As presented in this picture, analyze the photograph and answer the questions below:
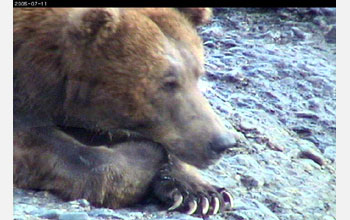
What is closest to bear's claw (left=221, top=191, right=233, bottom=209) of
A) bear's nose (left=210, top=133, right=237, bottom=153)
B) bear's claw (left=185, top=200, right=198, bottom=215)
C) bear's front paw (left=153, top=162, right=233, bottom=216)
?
bear's front paw (left=153, top=162, right=233, bottom=216)

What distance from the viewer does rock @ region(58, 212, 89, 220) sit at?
341 cm

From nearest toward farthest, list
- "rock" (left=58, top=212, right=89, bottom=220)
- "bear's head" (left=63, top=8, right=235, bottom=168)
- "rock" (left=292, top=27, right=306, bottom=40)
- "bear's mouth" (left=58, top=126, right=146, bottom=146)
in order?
"rock" (left=58, top=212, right=89, bottom=220) → "bear's head" (left=63, top=8, right=235, bottom=168) → "bear's mouth" (left=58, top=126, right=146, bottom=146) → "rock" (left=292, top=27, right=306, bottom=40)

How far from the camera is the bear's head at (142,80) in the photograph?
11.5 feet

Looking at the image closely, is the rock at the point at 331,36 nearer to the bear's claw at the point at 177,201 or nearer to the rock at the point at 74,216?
the bear's claw at the point at 177,201

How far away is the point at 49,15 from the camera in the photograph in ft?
11.7

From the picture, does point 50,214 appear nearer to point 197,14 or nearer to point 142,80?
point 142,80

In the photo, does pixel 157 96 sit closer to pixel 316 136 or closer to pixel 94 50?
pixel 94 50

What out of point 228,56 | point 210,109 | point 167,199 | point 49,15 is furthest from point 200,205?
point 49,15

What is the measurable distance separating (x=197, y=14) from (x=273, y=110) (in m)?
0.52

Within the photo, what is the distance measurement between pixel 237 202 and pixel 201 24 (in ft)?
2.39

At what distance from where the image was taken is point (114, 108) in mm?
3596

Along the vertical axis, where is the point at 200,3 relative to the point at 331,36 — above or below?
above

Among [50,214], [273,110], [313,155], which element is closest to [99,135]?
[50,214]

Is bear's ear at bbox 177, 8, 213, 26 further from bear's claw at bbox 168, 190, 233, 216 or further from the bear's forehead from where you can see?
bear's claw at bbox 168, 190, 233, 216
